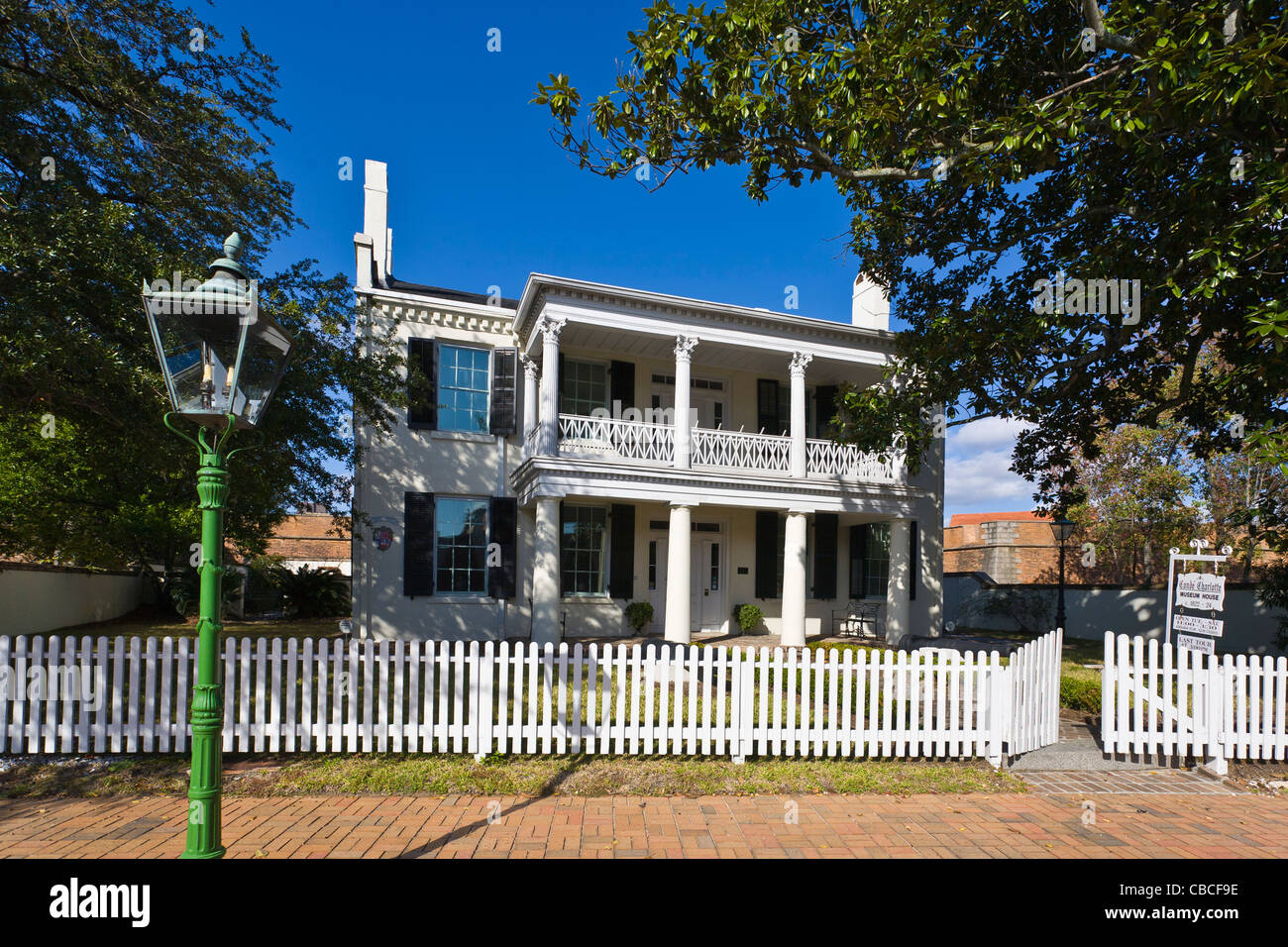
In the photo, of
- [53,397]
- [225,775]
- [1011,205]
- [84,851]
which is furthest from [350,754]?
[1011,205]

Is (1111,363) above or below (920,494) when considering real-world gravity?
above

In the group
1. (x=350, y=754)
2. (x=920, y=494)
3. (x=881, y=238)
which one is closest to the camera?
(x=350, y=754)

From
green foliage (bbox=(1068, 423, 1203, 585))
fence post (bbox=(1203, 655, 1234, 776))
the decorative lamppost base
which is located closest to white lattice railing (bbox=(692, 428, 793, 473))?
fence post (bbox=(1203, 655, 1234, 776))

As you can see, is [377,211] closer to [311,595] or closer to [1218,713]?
[311,595]

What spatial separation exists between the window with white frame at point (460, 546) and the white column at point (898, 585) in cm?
834

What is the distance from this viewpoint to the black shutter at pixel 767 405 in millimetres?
15804

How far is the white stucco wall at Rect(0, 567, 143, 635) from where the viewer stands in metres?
13.4

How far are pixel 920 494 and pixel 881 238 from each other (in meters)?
5.81

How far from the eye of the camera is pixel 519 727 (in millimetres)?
6246

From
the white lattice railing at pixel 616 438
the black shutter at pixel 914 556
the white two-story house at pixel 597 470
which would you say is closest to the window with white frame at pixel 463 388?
the white two-story house at pixel 597 470

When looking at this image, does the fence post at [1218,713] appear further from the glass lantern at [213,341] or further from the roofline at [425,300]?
the roofline at [425,300]

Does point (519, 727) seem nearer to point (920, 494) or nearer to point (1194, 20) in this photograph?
point (1194, 20)

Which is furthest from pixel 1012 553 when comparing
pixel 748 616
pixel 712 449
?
pixel 712 449

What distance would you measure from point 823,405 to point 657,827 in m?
12.8
